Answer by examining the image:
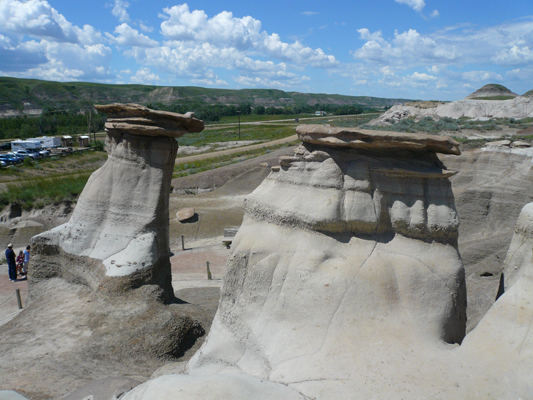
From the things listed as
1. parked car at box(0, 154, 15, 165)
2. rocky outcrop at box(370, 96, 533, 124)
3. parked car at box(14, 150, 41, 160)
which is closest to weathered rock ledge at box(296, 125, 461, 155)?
parked car at box(0, 154, 15, 165)

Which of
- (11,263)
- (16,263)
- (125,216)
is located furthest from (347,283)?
(16,263)

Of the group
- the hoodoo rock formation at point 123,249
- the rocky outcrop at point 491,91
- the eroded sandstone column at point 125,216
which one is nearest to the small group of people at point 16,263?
the hoodoo rock formation at point 123,249

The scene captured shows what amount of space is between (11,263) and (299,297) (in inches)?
434

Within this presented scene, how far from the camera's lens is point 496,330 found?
416 centimetres

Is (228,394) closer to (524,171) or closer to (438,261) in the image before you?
(438,261)

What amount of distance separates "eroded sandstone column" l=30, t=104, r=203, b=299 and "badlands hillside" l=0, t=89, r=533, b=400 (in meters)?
0.03

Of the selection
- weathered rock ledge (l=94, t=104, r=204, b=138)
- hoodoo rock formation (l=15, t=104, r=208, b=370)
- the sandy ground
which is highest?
weathered rock ledge (l=94, t=104, r=204, b=138)

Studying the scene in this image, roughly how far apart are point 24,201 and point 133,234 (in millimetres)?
14219

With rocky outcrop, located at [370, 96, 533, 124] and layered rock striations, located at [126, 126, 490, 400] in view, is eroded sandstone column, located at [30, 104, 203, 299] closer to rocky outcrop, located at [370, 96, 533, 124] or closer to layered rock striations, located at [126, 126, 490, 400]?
layered rock striations, located at [126, 126, 490, 400]

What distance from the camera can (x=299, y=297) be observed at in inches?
190

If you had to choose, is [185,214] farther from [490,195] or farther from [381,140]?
[381,140]

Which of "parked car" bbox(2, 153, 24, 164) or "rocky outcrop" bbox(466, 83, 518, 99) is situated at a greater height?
"rocky outcrop" bbox(466, 83, 518, 99)

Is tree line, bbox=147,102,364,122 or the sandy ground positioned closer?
the sandy ground

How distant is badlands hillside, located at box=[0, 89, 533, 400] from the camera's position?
3959 millimetres
